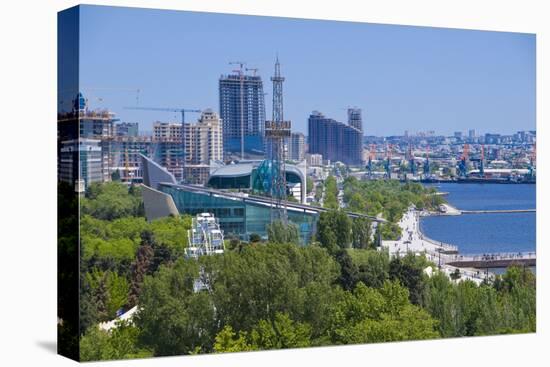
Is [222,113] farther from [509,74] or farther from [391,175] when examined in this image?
[509,74]

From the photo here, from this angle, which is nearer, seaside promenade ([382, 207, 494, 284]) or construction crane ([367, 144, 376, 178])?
construction crane ([367, 144, 376, 178])

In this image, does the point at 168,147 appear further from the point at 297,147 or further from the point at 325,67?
the point at 325,67

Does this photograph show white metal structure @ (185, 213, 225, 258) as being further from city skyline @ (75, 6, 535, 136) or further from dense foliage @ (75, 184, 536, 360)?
city skyline @ (75, 6, 535, 136)

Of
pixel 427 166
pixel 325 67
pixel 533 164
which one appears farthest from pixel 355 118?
pixel 533 164

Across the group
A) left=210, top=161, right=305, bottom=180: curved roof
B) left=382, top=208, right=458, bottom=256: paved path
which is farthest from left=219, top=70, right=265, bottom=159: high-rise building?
left=382, top=208, right=458, bottom=256: paved path

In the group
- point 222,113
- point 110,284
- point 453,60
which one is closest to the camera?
point 110,284

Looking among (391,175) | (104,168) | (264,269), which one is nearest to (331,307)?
(264,269)
